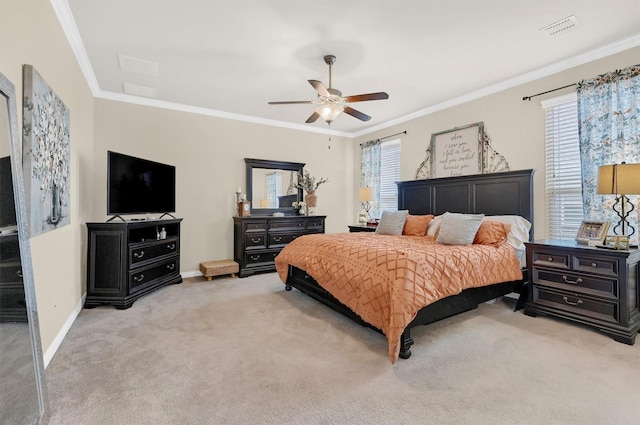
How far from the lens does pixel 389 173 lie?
5.71 meters

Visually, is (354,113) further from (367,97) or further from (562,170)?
(562,170)

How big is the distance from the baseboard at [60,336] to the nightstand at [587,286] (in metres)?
4.10

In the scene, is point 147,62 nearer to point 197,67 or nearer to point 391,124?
point 197,67

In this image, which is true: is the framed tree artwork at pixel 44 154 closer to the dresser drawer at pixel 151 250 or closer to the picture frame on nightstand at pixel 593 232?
the dresser drawer at pixel 151 250

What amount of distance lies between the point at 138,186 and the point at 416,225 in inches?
151

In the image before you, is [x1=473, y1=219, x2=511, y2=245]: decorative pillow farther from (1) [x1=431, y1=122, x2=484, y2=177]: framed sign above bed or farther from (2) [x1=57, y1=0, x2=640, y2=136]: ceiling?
(2) [x1=57, y1=0, x2=640, y2=136]: ceiling

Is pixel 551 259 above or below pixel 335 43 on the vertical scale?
below

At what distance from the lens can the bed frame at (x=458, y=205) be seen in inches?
99.9

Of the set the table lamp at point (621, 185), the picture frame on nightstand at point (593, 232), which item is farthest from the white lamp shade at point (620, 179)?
the picture frame on nightstand at point (593, 232)

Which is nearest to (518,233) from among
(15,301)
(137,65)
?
(15,301)

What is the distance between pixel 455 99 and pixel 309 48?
8.43 ft

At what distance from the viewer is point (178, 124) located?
4719 millimetres

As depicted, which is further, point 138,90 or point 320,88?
point 138,90

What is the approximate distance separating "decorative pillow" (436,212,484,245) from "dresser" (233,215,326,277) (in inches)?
105
